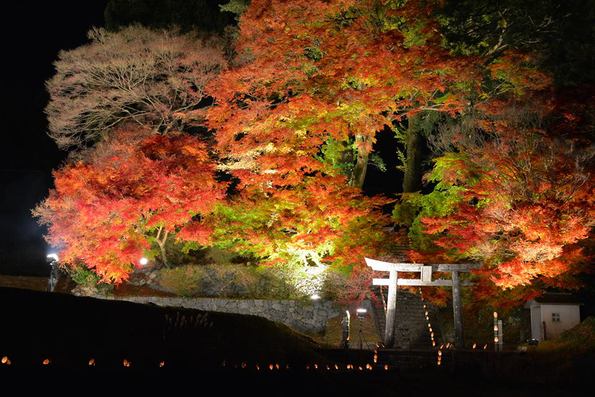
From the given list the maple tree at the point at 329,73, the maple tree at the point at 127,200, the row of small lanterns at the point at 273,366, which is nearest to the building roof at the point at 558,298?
the row of small lanterns at the point at 273,366

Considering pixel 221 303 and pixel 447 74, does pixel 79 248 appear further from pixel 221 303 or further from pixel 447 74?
pixel 447 74

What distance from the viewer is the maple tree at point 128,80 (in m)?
18.9

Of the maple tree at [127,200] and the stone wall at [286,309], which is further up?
the maple tree at [127,200]

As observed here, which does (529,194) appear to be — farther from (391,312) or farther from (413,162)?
(413,162)

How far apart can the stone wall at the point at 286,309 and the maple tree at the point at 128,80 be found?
6628 millimetres

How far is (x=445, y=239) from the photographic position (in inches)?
588

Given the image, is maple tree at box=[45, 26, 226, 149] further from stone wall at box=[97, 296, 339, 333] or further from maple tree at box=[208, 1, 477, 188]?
stone wall at box=[97, 296, 339, 333]

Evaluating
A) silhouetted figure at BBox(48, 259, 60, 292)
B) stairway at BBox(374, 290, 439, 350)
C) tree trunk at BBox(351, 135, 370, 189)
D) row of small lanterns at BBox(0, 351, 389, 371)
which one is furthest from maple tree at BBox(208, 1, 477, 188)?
silhouetted figure at BBox(48, 259, 60, 292)

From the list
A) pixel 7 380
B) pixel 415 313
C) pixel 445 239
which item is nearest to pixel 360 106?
pixel 445 239

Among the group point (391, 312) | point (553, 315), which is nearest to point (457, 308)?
point (391, 312)

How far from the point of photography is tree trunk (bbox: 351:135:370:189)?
19531 mm

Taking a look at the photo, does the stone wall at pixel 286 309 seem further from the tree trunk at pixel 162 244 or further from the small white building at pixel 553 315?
the small white building at pixel 553 315

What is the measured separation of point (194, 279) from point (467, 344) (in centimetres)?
845

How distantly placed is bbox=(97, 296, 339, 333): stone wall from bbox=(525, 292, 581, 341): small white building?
17.6ft
